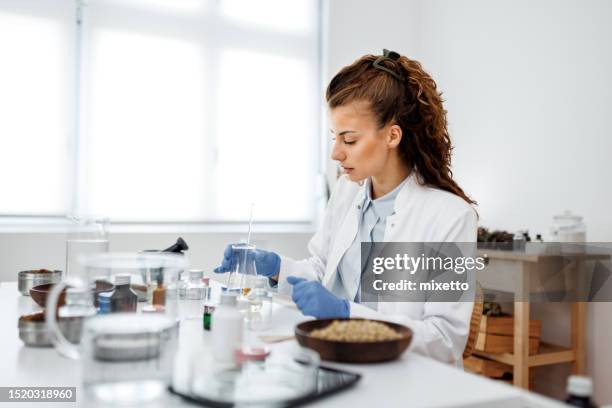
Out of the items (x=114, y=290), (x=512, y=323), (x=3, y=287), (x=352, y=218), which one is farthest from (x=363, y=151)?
(x=512, y=323)

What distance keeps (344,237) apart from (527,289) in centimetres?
110

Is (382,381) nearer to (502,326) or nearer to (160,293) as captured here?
(160,293)

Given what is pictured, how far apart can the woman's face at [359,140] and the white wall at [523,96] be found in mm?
1436

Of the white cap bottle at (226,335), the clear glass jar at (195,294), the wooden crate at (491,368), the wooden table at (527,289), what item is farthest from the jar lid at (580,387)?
the wooden crate at (491,368)

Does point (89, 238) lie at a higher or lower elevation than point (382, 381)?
higher

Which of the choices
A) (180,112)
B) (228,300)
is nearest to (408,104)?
(228,300)

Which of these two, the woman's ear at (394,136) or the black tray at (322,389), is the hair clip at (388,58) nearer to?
the woman's ear at (394,136)

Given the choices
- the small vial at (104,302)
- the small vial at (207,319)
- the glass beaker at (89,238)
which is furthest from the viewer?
the glass beaker at (89,238)

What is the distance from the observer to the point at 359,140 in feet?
4.92

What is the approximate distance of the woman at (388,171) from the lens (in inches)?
55.3

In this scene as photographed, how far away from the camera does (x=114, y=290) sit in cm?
92

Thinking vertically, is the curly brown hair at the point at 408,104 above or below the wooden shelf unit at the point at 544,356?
above

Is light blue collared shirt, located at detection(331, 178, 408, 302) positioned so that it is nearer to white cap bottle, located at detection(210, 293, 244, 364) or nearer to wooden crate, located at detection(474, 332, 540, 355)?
white cap bottle, located at detection(210, 293, 244, 364)

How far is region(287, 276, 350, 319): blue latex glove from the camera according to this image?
3.36 ft
